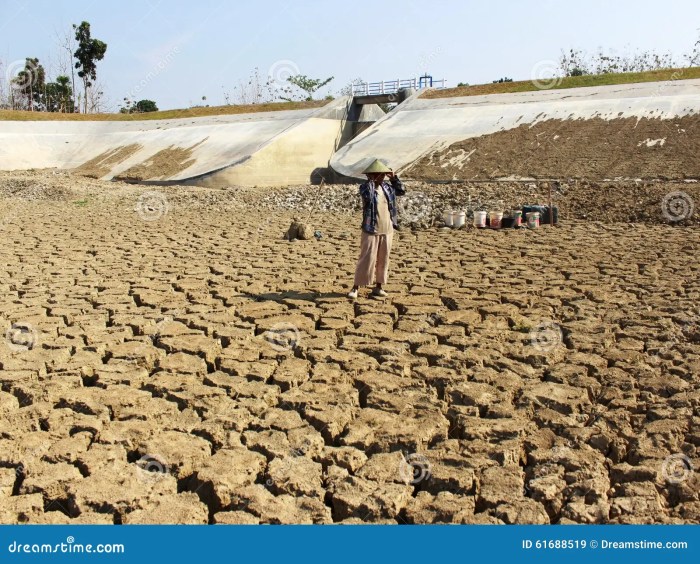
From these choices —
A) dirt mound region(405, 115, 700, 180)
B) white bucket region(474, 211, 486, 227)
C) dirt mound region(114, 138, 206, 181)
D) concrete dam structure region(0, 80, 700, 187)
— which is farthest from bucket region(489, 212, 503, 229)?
dirt mound region(114, 138, 206, 181)

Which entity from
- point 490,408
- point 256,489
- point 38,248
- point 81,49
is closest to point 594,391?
point 490,408

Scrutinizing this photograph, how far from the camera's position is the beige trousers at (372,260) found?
650 cm

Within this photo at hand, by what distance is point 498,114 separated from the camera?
823 inches

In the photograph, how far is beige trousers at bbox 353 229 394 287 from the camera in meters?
6.50

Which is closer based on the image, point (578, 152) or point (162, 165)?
point (578, 152)

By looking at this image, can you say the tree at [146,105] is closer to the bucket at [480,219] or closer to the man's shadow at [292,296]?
the bucket at [480,219]

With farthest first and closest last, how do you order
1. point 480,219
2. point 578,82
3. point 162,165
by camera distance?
point 162,165
point 578,82
point 480,219

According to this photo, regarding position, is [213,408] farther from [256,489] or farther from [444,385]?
[444,385]

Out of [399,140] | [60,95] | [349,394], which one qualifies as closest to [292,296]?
[349,394]

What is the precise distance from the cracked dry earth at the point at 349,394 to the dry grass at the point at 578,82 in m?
15.4

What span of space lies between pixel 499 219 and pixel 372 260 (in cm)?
530

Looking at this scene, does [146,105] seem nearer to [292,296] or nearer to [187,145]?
[187,145]

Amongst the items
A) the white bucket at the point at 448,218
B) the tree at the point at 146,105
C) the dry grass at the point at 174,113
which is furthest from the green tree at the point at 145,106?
the white bucket at the point at 448,218

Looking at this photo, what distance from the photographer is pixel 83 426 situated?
3693 mm
